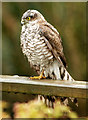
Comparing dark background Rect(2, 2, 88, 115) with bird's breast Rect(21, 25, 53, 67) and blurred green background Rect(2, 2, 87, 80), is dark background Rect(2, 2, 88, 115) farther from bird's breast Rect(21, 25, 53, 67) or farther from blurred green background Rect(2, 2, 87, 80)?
bird's breast Rect(21, 25, 53, 67)

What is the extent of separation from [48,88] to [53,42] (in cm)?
104

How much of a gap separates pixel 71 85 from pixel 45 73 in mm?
1244

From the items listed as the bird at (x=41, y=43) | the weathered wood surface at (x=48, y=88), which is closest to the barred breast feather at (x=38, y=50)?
the bird at (x=41, y=43)

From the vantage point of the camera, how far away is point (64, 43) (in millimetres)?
6473

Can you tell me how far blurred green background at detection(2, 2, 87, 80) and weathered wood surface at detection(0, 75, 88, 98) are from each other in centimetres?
421

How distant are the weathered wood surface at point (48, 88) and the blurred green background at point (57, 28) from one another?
4215 mm

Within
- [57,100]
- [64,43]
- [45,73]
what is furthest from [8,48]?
[57,100]

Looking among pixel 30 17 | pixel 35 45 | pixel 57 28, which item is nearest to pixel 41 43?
pixel 35 45

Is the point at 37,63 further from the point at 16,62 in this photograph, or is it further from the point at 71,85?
the point at 16,62

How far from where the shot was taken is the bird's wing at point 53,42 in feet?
9.16

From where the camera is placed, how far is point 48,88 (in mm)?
1896

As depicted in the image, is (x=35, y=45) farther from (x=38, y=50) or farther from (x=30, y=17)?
(x=30, y=17)

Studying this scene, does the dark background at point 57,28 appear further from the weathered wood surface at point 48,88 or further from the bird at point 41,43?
the weathered wood surface at point 48,88

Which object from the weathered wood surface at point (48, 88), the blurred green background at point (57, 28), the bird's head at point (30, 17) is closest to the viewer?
the weathered wood surface at point (48, 88)
